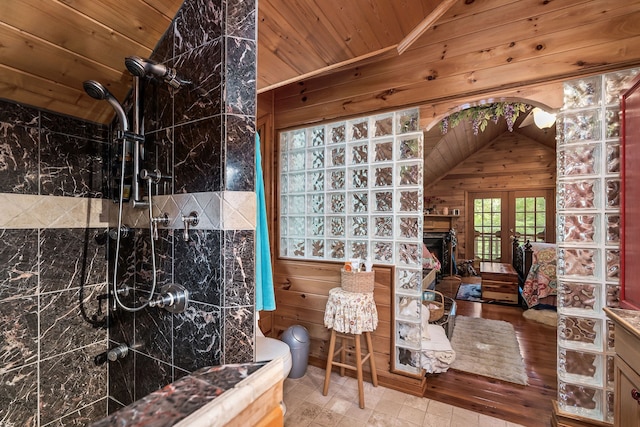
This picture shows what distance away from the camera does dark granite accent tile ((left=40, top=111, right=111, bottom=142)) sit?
156 cm

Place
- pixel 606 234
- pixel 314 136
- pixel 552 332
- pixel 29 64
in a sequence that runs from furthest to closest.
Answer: pixel 552 332, pixel 314 136, pixel 606 234, pixel 29 64

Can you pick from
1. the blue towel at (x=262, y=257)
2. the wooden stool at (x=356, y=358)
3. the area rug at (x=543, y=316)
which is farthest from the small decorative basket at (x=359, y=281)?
the area rug at (x=543, y=316)

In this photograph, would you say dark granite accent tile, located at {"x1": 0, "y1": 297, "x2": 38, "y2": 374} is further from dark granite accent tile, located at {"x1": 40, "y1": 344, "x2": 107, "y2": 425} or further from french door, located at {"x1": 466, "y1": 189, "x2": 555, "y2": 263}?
french door, located at {"x1": 466, "y1": 189, "x2": 555, "y2": 263}

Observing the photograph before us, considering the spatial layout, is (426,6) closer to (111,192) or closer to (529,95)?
(529,95)

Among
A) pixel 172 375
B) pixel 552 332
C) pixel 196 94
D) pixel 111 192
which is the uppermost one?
pixel 196 94

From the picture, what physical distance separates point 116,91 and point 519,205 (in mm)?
7316

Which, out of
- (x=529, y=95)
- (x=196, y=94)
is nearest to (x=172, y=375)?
(x=196, y=94)

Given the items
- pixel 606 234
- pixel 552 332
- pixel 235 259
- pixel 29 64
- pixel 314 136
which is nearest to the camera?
pixel 235 259

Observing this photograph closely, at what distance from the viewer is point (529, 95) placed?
173cm

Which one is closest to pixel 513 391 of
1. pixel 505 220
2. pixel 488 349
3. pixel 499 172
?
pixel 488 349

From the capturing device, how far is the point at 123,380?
1617 millimetres

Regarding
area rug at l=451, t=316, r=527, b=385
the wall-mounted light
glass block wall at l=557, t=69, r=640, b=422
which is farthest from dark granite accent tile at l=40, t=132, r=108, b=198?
the wall-mounted light

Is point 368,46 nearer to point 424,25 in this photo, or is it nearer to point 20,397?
point 424,25

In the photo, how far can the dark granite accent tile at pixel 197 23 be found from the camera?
117cm
